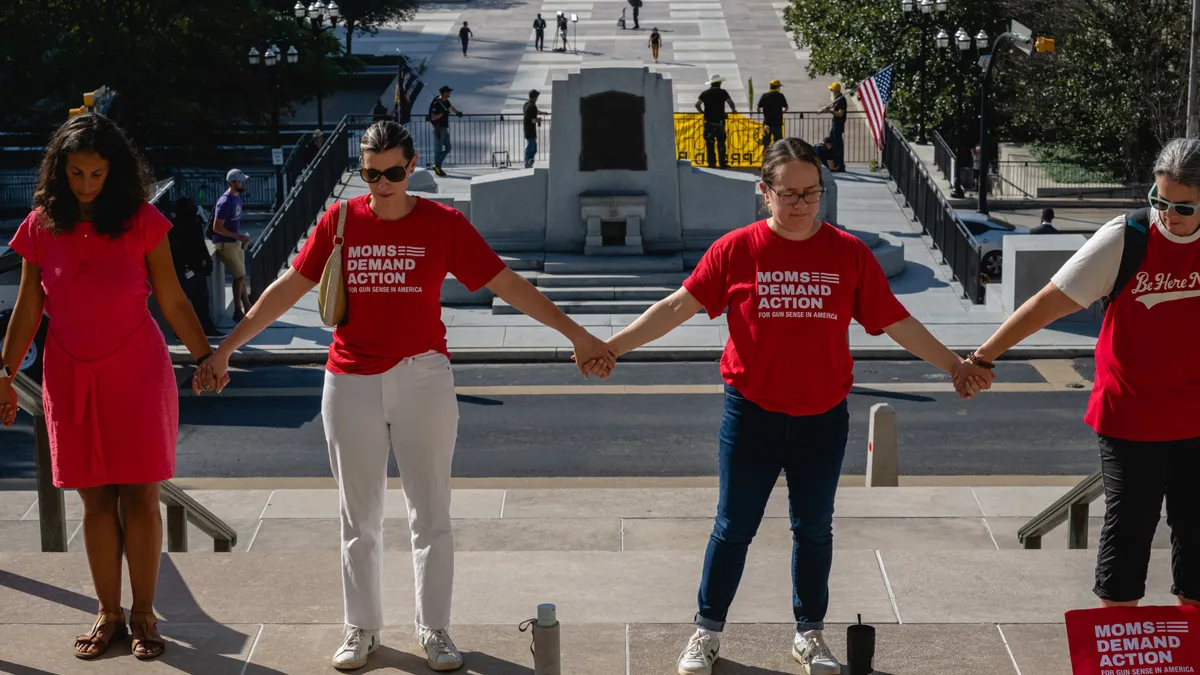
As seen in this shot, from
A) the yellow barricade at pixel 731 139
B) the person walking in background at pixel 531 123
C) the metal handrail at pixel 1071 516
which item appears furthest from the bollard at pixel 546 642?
the yellow barricade at pixel 731 139

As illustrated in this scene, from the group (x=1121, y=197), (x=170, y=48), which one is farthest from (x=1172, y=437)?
(x=170, y=48)

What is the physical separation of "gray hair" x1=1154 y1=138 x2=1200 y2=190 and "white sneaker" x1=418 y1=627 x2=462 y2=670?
304cm

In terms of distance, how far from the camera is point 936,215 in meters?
24.0

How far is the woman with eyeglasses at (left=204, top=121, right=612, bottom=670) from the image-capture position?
223 inches

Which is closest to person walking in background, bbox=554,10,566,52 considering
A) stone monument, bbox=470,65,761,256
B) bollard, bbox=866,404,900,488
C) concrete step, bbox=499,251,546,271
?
stone monument, bbox=470,65,761,256

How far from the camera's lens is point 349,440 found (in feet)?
18.7

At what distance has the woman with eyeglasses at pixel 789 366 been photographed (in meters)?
5.59

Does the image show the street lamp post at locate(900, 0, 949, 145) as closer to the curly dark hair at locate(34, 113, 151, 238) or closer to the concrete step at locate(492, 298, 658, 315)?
the concrete step at locate(492, 298, 658, 315)

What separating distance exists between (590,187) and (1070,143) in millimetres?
16476

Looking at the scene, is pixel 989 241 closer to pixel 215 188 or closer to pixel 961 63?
pixel 961 63

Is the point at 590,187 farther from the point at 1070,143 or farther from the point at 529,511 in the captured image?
the point at 1070,143

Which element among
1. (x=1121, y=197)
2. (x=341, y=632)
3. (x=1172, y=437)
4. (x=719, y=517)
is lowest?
(x=1121, y=197)

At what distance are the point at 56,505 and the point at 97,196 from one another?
7.61 feet

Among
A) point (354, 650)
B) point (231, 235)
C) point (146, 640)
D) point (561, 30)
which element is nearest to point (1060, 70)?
point (231, 235)
